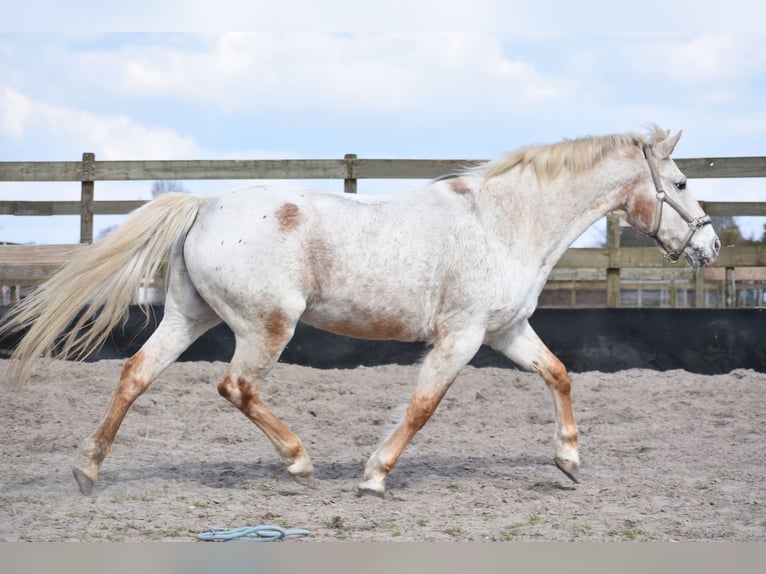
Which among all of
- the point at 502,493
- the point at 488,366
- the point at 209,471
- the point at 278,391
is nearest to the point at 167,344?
the point at 209,471

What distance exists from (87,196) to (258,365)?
17.2 ft

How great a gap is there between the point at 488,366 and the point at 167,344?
13.3 feet

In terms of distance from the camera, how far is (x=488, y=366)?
7.38 meters

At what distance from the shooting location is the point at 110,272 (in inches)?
158

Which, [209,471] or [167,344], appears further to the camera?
[209,471]

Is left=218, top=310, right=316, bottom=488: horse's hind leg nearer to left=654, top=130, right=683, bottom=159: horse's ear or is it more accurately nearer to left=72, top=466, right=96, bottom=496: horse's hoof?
left=72, top=466, right=96, bottom=496: horse's hoof

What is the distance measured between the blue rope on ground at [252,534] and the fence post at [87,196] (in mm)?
5810

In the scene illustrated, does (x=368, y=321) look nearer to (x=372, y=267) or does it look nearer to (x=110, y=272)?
(x=372, y=267)

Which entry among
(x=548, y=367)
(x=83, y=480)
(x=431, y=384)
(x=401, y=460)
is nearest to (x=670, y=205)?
(x=548, y=367)

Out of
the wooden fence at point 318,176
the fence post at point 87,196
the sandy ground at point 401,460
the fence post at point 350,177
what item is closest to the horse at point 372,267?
the sandy ground at point 401,460

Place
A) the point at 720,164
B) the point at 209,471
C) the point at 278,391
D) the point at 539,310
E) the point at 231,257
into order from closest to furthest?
the point at 231,257 → the point at 209,471 → the point at 278,391 → the point at 539,310 → the point at 720,164

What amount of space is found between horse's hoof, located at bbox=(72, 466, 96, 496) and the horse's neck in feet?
7.43

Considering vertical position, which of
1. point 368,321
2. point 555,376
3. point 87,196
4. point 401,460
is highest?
point 87,196

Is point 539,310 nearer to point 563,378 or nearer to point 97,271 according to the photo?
point 563,378
